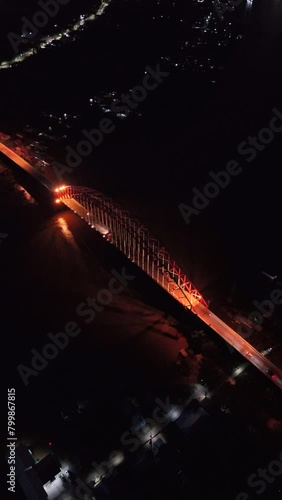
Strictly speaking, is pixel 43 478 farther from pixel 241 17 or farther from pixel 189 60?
pixel 241 17

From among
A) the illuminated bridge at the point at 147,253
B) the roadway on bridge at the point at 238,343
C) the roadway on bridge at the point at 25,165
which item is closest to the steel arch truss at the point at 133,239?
the illuminated bridge at the point at 147,253

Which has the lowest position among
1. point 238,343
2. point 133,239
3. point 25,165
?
point 238,343

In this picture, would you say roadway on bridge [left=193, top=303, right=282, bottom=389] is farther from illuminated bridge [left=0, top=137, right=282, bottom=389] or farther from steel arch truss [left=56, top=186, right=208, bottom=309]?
steel arch truss [left=56, top=186, right=208, bottom=309]

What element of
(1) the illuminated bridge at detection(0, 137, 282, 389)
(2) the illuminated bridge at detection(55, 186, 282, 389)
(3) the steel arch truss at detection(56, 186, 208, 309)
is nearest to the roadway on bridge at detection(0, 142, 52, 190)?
(1) the illuminated bridge at detection(0, 137, 282, 389)

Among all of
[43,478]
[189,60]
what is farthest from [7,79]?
[43,478]

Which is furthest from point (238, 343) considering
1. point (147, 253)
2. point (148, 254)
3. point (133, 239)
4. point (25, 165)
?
point (25, 165)

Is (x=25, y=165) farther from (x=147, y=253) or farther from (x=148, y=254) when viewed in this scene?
(x=148, y=254)

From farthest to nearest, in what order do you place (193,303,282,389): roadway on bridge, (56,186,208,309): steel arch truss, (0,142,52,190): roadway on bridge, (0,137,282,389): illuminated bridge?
(0,142,52,190): roadway on bridge, (56,186,208,309): steel arch truss, (0,137,282,389): illuminated bridge, (193,303,282,389): roadway on bridge

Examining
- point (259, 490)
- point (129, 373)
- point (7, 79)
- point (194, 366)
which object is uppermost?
point (7, 79)

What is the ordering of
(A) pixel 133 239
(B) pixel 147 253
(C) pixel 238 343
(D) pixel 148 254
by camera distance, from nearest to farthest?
(C) pixel 238 343, (D) pixel 148 254, (B) pixel 147 253, (A) pixel 133 239
